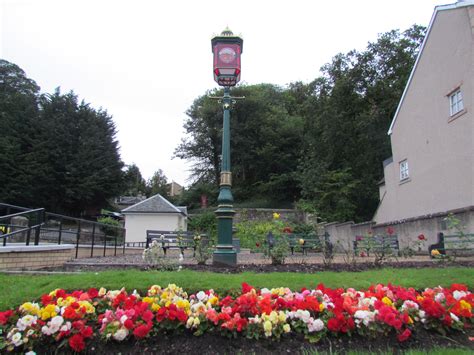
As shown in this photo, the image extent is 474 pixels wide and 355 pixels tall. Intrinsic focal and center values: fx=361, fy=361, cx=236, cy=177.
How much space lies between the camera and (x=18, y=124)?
34438 millimetres

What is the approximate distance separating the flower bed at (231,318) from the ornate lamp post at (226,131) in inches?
155

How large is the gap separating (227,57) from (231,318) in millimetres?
7302

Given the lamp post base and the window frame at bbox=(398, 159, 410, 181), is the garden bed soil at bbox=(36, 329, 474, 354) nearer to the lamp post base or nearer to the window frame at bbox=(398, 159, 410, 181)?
the lamp post base

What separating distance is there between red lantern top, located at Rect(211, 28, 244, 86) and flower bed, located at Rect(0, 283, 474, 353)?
653 cm

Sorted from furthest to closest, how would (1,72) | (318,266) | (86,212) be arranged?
(1,72) → (86,212) → (318,266)

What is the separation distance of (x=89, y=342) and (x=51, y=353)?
1.01 ft

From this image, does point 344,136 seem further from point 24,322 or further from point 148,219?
point 24,322

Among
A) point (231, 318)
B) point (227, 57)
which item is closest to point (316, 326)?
point (231, 318)

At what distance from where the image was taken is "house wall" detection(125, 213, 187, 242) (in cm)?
2706

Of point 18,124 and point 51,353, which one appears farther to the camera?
point 18,124

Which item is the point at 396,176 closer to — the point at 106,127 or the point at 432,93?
the point at 432,93

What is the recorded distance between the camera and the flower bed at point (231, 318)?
123 inches

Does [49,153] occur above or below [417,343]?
→ above

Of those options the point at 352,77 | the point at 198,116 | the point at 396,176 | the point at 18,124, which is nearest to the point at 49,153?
the point at 18,124
